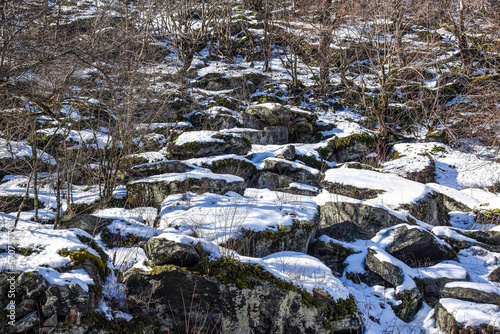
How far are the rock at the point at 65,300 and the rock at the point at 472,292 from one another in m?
4.25

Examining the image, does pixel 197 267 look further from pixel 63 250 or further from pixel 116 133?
pixel 116 133

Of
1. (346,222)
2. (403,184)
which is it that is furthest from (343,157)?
(346,222)

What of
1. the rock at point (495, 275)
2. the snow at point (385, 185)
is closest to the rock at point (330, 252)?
the snow at point (385, 185)

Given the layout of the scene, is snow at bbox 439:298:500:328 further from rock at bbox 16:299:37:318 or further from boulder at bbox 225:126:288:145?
boulder at bbox 225:126:288:145

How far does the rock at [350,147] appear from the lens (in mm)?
10998

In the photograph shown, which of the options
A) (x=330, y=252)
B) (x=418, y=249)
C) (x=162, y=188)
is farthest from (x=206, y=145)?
(x=418, y=249)

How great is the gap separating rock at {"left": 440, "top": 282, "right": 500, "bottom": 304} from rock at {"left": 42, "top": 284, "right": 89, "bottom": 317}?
14.0 ft

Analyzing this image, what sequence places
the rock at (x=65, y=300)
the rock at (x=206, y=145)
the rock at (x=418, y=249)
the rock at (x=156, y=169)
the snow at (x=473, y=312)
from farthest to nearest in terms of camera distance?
the rock at (x=206, y=145), the rock at (x=156, y=169), the rock at (x=418, y=249), the snow at (x=473, y=312), the rock at (x=65, y=300)

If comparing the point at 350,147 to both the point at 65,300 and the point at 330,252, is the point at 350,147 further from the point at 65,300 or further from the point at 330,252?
the point at 65,300

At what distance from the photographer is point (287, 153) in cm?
967

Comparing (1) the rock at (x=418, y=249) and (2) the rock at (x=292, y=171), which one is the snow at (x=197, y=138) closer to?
(2) the rock at (x=292, y=171)

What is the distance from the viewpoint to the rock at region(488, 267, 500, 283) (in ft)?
15.7

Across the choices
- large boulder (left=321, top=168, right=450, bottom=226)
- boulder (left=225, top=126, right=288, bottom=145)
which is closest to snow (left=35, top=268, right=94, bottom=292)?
large boulder (left=321, top=168, right=450, bottom=226)

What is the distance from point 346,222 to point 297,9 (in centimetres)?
1752
